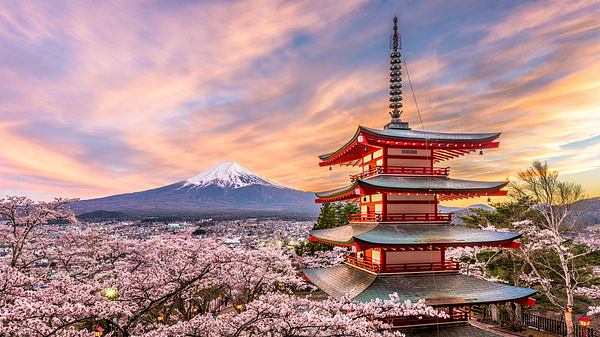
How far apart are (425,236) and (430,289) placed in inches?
80.6

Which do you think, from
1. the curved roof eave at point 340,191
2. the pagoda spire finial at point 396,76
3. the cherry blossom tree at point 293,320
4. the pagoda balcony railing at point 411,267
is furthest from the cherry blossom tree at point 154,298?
the pagoda spire finial at point 396,76

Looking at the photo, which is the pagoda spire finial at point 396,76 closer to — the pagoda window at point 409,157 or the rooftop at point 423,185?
the pagoda window at point 409,157

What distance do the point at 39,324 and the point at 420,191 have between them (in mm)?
13118

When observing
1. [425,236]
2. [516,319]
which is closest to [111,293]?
[425,236]

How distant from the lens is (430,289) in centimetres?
1341

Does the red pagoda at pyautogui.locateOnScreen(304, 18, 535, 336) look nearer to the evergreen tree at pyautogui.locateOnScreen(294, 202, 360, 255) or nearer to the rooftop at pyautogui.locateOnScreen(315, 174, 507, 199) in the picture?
the rooftop at pyautogui.locateOnScreen(315, 174, 507, 199)

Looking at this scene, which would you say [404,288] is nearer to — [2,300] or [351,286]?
[351,286]

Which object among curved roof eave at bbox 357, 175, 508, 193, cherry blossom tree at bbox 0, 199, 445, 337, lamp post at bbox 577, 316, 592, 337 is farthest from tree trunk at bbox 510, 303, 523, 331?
cherry blossom tree at bbox 0, 199, 445, 337

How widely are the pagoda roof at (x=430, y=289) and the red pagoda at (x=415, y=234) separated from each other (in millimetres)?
37

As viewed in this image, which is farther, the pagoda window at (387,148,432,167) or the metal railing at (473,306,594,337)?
the metal railing at (473,306,594,337)

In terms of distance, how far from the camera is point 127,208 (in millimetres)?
149125

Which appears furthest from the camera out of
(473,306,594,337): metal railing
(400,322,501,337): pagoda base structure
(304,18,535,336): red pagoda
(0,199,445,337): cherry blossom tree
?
(473,306,594,337): metal railing

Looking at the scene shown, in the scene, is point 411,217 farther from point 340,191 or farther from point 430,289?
point 340,191

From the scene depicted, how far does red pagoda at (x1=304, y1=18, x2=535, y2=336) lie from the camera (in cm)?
1328
